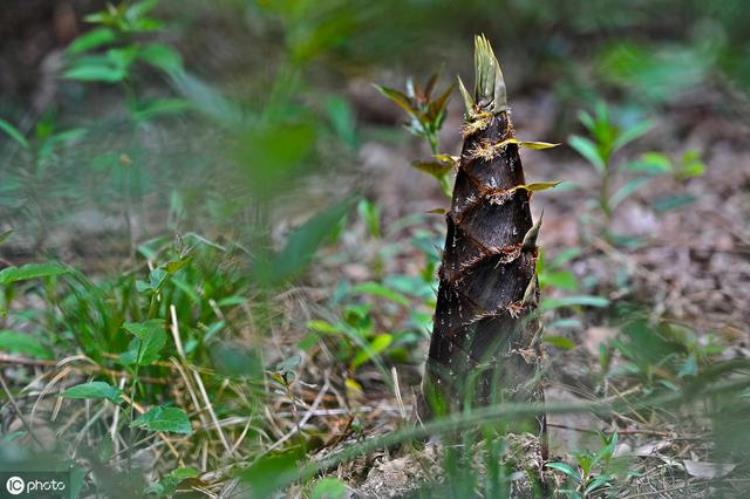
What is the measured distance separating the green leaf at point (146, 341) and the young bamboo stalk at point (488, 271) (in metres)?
0.57

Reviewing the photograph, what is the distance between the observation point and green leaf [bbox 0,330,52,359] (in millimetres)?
1944

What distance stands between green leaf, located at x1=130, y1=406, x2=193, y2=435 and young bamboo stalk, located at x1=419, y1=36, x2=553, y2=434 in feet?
1.59


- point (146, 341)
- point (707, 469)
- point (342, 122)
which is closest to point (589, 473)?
point (707, 469)

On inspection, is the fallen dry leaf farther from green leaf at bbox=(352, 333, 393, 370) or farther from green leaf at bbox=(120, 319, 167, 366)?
green leaf at bbox=(120, 319, 167, 366)

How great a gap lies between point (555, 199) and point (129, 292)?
201cm

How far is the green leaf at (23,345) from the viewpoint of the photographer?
6.38 feet

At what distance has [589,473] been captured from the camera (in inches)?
62.0

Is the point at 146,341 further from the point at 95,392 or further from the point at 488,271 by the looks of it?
the point at 488,271

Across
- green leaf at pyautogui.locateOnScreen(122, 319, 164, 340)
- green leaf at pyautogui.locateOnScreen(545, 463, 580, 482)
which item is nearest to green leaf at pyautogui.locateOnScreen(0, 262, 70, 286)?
green leaf at pyautogui.locateOnScreen(122, 319, 164, 340)

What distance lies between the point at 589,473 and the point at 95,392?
3.24ft

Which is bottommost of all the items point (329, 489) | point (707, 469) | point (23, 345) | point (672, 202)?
point (707, 469)

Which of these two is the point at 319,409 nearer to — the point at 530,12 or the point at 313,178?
the point at 313,178

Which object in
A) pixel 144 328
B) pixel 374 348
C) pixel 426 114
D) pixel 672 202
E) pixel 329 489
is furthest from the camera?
pixel 672 202

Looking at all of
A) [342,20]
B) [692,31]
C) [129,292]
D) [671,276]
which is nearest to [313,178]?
[129,292]
